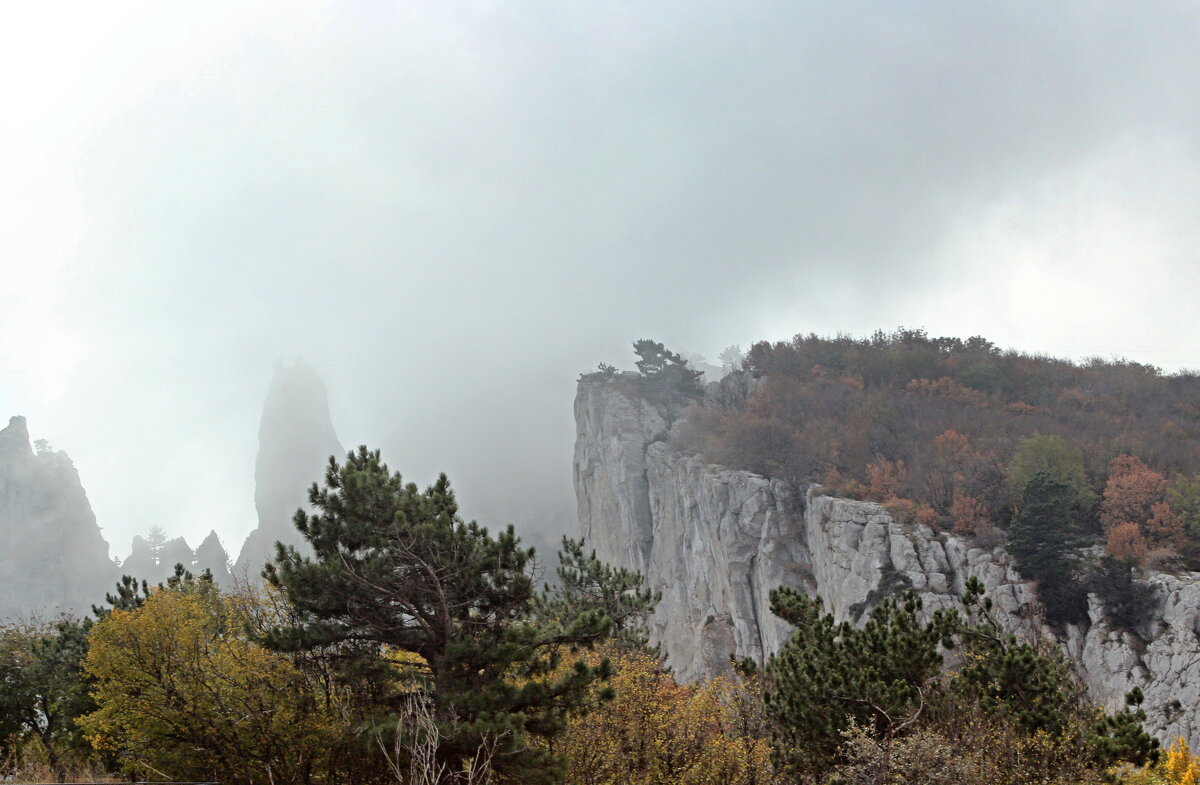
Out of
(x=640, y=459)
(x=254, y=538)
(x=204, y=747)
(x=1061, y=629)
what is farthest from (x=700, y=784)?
(x=254, y=538)

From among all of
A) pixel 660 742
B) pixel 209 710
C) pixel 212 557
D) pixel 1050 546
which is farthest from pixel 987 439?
pixel 212 557

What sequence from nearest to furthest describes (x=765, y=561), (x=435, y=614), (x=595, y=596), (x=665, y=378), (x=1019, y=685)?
(x=1019, y=685), (x=435, y=614), (x=595, y=596), (x=765, y=561), (x=665, y=378)

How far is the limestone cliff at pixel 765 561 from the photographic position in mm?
23250

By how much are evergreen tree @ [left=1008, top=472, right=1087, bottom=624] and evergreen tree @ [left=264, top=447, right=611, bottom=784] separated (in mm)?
19987

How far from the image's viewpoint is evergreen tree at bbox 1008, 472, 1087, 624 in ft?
85.2

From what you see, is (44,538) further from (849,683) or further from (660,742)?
(849,683)

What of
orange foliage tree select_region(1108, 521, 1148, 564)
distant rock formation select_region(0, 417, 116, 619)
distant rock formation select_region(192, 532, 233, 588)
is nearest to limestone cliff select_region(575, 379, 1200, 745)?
orange foliage tree select_region(1108, 521, 1148, 564)

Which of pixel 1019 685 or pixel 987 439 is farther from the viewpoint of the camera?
pixel 987 439

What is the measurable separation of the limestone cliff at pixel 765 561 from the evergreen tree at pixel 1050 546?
536 mm

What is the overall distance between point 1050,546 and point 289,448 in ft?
348

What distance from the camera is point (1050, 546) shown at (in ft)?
88.2

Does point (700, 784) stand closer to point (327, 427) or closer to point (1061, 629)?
point (1061, 629)

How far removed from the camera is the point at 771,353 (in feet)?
199

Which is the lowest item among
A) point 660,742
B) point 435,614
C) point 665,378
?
point 660,742
